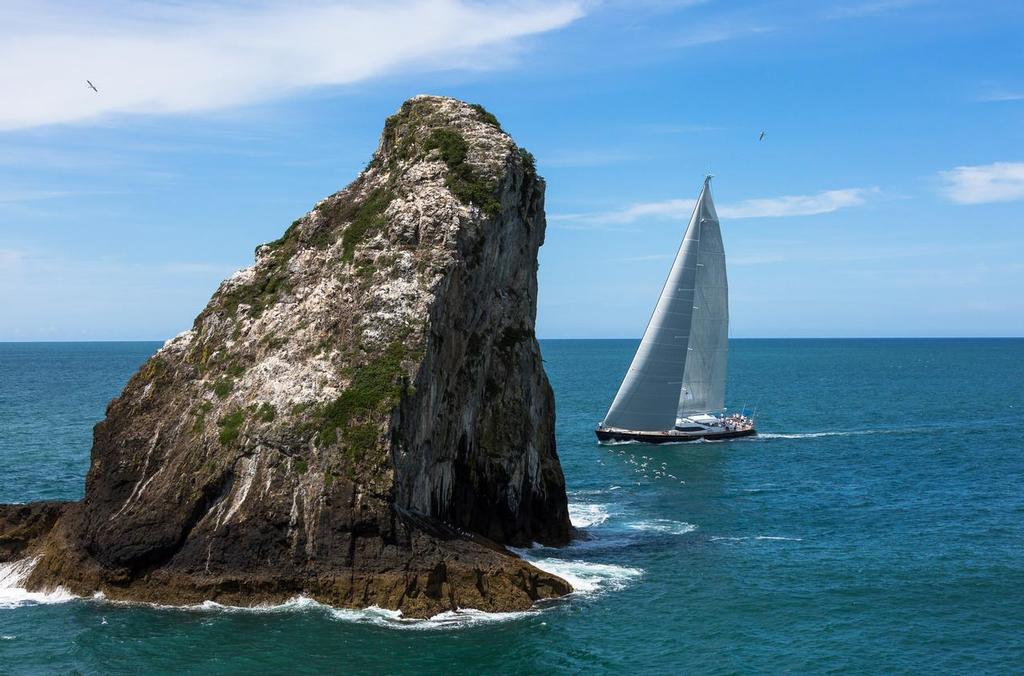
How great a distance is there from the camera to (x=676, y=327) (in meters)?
87.6

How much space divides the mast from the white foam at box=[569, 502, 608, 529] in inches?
1117

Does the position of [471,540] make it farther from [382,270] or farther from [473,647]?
[382,270]

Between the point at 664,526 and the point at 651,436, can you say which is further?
the point at 651,436

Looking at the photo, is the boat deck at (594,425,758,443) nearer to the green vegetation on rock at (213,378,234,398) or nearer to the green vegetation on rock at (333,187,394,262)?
the green vegetation on rock at (333,187,394,262)

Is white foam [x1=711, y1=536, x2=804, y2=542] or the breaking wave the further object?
white foam [x1=711, y1=536, x2=804, y2=542]

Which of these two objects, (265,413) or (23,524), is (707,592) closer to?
(265,413)

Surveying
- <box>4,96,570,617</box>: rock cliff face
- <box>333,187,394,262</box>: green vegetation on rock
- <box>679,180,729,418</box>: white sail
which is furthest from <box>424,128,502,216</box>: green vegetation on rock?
<box>679,180,729,418</box>: white sail

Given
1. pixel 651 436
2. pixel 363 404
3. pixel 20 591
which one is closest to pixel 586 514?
pixel 363 404

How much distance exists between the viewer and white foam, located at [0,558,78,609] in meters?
38.6

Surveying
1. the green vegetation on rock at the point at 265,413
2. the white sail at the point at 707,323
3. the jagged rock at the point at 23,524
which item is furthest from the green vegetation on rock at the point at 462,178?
the white sail at the point at 707,323

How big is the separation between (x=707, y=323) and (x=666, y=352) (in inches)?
209

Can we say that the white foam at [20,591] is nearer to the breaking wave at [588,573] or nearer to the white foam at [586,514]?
the breaking wave at [588,573]

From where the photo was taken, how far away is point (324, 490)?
38.5m

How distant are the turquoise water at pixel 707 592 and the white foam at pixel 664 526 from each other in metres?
0.18
